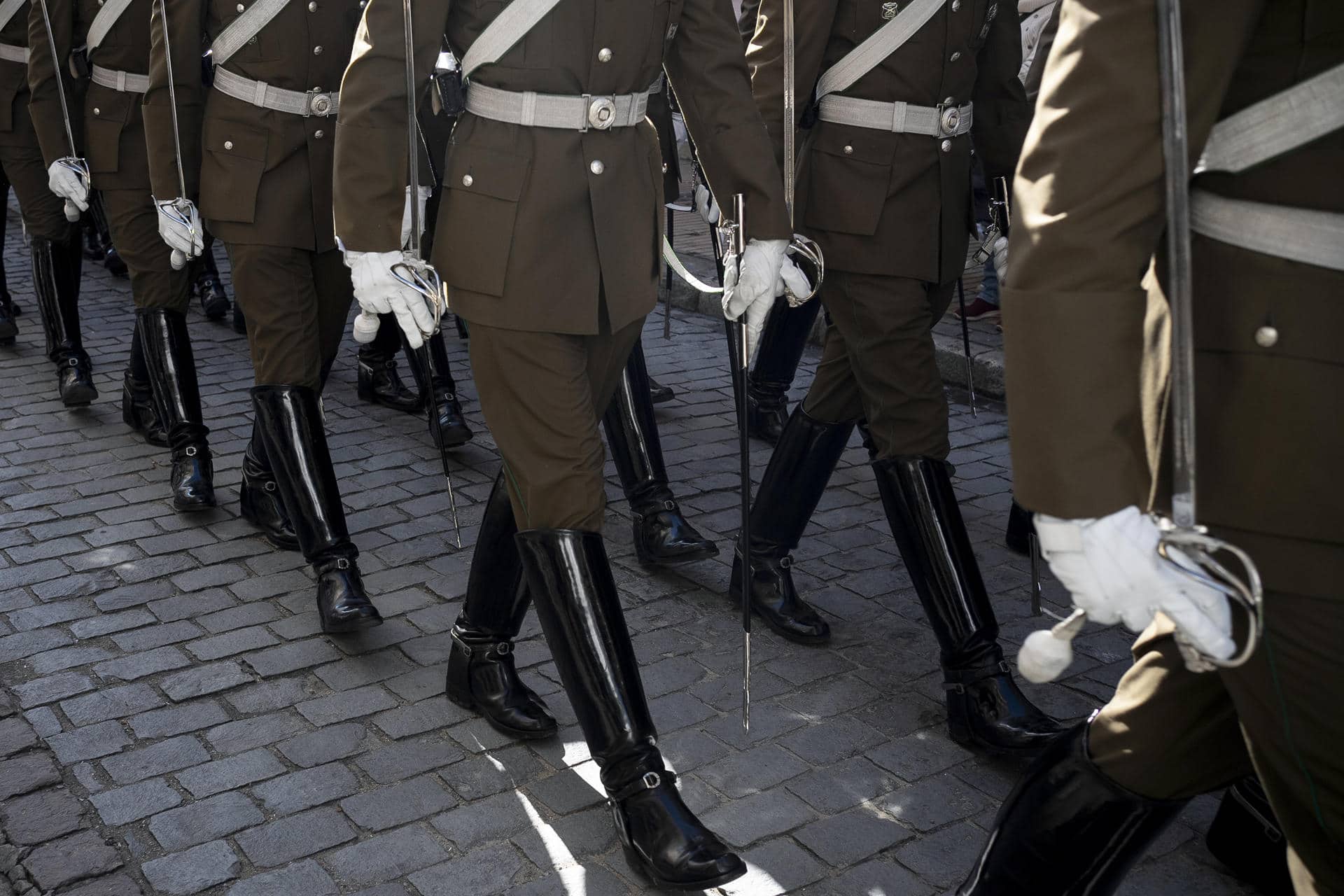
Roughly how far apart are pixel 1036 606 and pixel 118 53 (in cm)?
365

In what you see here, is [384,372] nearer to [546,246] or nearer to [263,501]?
[263,501]

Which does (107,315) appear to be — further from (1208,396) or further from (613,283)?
(1208,396)

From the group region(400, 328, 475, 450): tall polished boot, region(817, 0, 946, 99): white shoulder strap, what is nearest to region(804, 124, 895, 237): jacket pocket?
region(817, 0, 946, 99): white shoulder strap

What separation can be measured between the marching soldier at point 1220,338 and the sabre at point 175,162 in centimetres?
314

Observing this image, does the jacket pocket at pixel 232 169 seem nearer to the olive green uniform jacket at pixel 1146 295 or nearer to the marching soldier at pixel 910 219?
the marching soldier at pixel 910 219

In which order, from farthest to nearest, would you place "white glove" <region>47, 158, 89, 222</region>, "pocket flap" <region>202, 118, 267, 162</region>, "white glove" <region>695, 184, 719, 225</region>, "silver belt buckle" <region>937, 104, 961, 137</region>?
"white glove" <region>47, 158, 89, 222</region>
"white glove" <region>695, 184, 719, 225</region>
"pocket flap" <region>202, 118, 267, 162</region>
"silver belt buckle" <region>937, 104, 961, 137</region>

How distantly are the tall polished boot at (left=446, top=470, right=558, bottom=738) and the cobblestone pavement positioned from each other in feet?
0.20

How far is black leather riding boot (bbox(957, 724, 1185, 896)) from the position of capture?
1.99 m

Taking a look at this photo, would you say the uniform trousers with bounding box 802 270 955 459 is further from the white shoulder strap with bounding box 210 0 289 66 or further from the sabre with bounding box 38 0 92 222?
the sabre with bounding box 38 0 92 222

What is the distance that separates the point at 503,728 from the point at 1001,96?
6.41 feet

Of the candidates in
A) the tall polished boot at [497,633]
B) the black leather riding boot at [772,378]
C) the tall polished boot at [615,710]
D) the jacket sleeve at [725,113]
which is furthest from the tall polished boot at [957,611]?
the black leather riding boot at [772,378]

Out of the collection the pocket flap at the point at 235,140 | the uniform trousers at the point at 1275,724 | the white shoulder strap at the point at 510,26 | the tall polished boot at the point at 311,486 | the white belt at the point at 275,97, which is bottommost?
the tall polished boot at the point at 311,486

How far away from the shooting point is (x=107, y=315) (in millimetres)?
7711

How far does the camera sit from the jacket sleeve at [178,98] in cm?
420
